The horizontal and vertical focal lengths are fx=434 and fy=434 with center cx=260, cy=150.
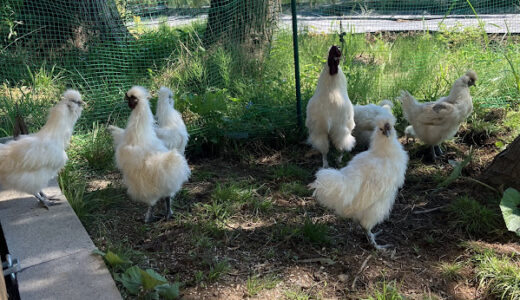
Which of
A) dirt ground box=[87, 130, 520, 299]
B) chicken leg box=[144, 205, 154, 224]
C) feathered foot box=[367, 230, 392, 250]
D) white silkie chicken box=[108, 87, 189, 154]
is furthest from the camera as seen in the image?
white silkie chicken box=[108, 87, 189, 154]

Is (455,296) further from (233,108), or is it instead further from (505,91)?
(505,91)

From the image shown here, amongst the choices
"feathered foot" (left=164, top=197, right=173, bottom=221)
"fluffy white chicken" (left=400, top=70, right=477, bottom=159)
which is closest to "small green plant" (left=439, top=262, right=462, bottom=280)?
"fluffy white chicken" (left=400, top=70, right=477, bottom=159)

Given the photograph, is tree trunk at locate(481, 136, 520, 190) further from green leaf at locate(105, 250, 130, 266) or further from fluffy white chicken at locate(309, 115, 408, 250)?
green leaf at locate(105, 250, 130, 266)

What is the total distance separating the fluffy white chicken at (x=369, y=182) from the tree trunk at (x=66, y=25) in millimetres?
5580

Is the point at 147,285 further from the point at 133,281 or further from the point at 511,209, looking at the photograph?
the point at 511,209

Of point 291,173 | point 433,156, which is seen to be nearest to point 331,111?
point 291,173

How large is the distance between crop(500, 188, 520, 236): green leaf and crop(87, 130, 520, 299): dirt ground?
0.19 m

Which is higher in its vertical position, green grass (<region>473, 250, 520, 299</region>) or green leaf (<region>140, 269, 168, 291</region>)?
green leaf (<region>140, 269, 168, 291</region>)

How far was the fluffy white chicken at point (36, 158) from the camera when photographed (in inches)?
146

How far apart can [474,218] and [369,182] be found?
1.12 m

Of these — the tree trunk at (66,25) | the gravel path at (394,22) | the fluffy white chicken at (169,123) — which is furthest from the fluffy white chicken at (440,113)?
the tree trunk at (66,25)

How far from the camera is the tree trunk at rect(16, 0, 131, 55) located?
7.58 m

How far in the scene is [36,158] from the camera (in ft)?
12.3

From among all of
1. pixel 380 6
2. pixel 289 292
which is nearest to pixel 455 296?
pixel 289 292
